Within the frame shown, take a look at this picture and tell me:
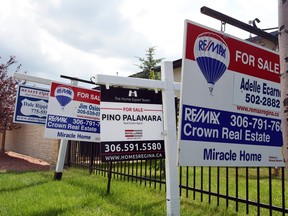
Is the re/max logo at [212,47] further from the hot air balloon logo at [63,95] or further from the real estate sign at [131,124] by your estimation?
the hot air balloon logo at [63,95]

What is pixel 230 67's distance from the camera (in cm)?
253

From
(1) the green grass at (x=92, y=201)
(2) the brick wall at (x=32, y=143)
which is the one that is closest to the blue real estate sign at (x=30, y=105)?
(1) the green grass at (x=92, y=201)

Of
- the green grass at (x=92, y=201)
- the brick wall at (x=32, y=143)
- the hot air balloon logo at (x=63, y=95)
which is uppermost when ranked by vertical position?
the hot air balloon logo at (x=63, y=95)

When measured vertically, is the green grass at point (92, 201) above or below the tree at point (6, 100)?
below

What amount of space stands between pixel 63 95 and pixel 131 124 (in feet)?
10.5

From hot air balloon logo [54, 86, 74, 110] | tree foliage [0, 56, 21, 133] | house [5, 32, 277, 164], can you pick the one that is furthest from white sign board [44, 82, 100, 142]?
tree foliage [0, 56, 21, 133]

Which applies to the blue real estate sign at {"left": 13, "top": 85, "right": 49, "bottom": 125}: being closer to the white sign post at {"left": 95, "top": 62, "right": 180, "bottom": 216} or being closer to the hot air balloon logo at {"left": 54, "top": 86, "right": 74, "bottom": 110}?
the hot air balloon logo at {"left": 54, "top": 86, "right": 74, "bottom": 110}

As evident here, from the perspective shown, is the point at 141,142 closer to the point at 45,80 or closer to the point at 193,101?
the point at 193,101

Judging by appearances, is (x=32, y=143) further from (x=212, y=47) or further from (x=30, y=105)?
(x=212, y=47)

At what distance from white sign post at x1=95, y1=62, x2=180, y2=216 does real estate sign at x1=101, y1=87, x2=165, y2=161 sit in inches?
7.7

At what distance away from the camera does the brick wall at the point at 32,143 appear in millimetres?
13800

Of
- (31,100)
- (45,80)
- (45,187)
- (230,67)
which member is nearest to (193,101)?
(230,67)

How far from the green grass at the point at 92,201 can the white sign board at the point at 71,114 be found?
1.03 meters

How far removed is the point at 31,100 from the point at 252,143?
5895 mm
